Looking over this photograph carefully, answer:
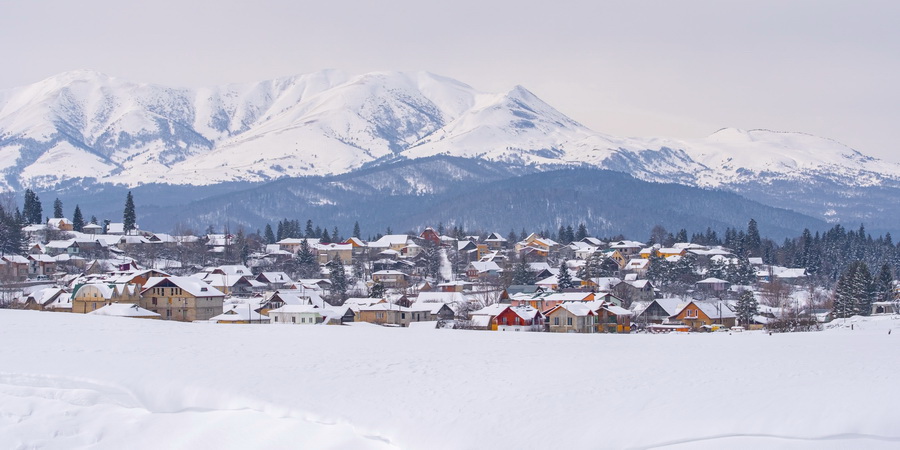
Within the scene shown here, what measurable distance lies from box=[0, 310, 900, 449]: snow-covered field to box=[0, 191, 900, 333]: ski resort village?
2328cm

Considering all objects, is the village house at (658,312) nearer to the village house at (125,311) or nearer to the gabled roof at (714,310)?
the gabled roof at (714,310)

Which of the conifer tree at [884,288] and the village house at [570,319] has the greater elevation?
the conifer tree at [884,288]

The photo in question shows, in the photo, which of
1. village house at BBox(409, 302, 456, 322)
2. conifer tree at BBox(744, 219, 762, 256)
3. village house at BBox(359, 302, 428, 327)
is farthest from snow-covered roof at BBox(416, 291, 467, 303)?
conifer tree at BBox(744, 219, 762, 256)

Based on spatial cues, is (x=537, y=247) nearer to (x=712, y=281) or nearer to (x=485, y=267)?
(x=485, y=267)

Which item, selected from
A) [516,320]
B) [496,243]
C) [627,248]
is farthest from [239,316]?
[496,243]

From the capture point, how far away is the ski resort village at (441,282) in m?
61.3

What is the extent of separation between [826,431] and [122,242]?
334 feet

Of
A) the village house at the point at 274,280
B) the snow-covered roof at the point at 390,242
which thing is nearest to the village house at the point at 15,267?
the village house at the point at 274,280

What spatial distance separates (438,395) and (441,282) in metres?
81.0

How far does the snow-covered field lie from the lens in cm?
1661

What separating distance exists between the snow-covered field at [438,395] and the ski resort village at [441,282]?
23.3m

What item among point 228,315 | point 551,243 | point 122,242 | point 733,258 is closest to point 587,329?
point 228,315

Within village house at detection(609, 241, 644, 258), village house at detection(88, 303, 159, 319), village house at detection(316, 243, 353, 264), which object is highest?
village house at detection(609, 241, 644, 258)

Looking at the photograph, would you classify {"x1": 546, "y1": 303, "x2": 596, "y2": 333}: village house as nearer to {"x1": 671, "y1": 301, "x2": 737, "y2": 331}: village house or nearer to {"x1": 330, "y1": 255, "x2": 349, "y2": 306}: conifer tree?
{"x1": 671, "y1": 301, "x2": 737, "y2": 331}: village house
